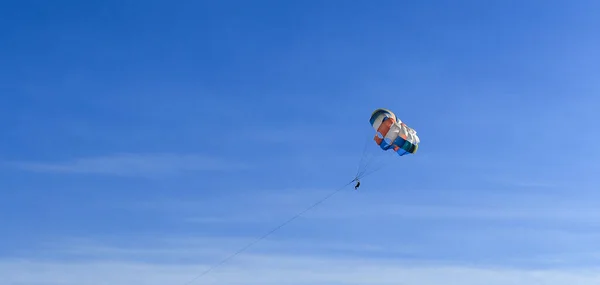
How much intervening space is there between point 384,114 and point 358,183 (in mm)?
10086

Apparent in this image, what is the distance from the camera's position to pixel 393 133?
94.2 meters

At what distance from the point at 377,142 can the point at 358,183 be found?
6.98 metres

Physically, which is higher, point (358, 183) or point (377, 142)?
point (377, 142)

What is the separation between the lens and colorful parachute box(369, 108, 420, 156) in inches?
3703

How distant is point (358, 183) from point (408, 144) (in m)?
8.42

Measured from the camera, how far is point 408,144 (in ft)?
309

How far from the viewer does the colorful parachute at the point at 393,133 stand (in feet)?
309

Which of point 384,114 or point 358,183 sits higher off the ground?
point 384,114

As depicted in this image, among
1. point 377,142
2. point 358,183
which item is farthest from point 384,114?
point 358,183

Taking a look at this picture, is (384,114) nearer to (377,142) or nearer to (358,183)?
(377,142)

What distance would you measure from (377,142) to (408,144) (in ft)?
15.2

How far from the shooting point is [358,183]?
93.5 metres

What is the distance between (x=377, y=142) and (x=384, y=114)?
4.00 meters
